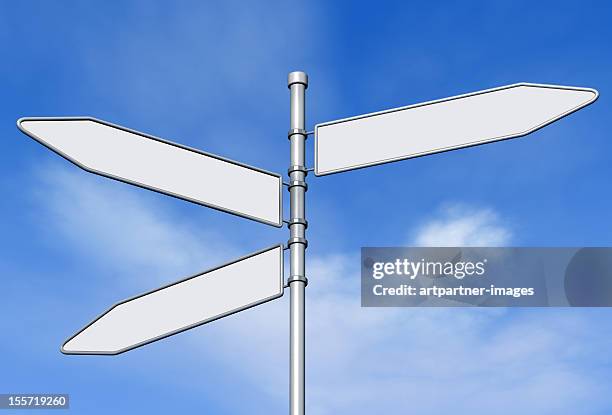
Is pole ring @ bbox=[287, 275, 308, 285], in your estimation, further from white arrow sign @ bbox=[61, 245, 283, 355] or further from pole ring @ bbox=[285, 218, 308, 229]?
pole ring @ bbox=[285, 218, 308, 229]

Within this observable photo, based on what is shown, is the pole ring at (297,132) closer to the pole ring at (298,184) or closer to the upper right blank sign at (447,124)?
the upper right blank sign at (447,124)

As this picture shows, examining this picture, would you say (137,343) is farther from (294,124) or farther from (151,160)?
(294,124)

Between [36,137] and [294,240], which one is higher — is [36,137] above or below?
above

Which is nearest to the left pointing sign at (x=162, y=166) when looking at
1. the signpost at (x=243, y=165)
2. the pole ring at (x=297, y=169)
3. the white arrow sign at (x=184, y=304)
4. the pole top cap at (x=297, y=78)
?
the signpost at (x=243, y=165)

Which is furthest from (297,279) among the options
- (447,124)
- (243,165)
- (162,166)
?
(447,124)

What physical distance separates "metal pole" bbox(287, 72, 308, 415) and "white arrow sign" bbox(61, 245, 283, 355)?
0.14m

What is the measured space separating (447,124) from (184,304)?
2369mm

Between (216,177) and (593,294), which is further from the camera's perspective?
(593,294)

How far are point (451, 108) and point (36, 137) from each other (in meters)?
3.12

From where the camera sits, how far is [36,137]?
6.73 metres

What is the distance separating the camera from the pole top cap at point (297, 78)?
7.07 meters

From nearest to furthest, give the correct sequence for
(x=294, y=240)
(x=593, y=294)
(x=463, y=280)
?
(x=294, y=240) → (x=463, y=280) → (x=593, y=294)

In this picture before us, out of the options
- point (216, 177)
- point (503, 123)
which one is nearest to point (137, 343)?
point (216, 177)

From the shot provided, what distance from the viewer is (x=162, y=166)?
6730mm
